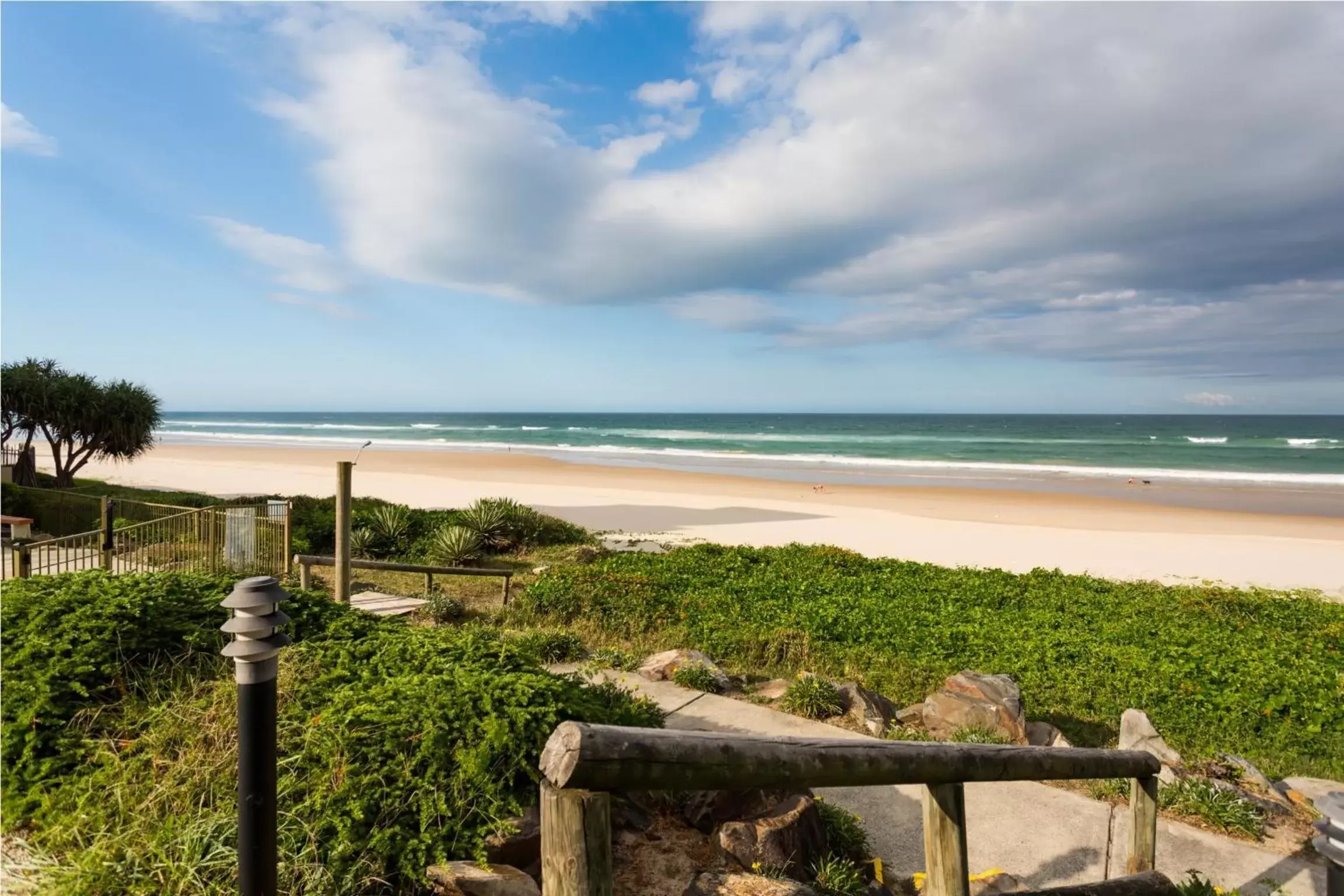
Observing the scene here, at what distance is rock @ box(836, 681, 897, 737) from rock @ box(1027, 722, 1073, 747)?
3.97 feet

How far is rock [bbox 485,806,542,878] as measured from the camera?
3305 mm

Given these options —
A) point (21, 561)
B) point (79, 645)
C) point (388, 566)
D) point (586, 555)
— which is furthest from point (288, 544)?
point (79, 645)

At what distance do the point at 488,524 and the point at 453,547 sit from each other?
1.74 m

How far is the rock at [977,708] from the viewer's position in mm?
6309

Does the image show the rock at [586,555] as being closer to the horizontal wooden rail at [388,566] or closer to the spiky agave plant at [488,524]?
the spiky agave plant at [488,524]

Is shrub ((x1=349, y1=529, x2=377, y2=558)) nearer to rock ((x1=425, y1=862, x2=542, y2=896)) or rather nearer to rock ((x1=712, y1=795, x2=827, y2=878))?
rock ((x1=425, y1=862, x2=542, y2=896))

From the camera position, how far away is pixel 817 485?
3638 cm

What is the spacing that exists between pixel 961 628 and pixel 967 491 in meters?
25.6

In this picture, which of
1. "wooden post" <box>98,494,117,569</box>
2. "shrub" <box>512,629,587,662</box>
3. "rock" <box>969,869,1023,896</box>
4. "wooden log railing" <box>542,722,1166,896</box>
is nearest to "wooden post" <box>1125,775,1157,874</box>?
"rock" <box>969,869,1023,896</box>

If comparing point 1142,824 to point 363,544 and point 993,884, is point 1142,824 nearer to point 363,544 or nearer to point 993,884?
point 993,884

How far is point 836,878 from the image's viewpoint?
3701mm

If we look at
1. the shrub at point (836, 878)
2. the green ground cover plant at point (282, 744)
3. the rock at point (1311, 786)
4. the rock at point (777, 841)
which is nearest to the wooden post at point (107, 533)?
the green ground cover plant at point (282, 744)

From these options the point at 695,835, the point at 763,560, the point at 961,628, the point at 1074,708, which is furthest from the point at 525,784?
the point at 763,560

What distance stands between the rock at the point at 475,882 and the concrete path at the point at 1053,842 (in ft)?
5.79
